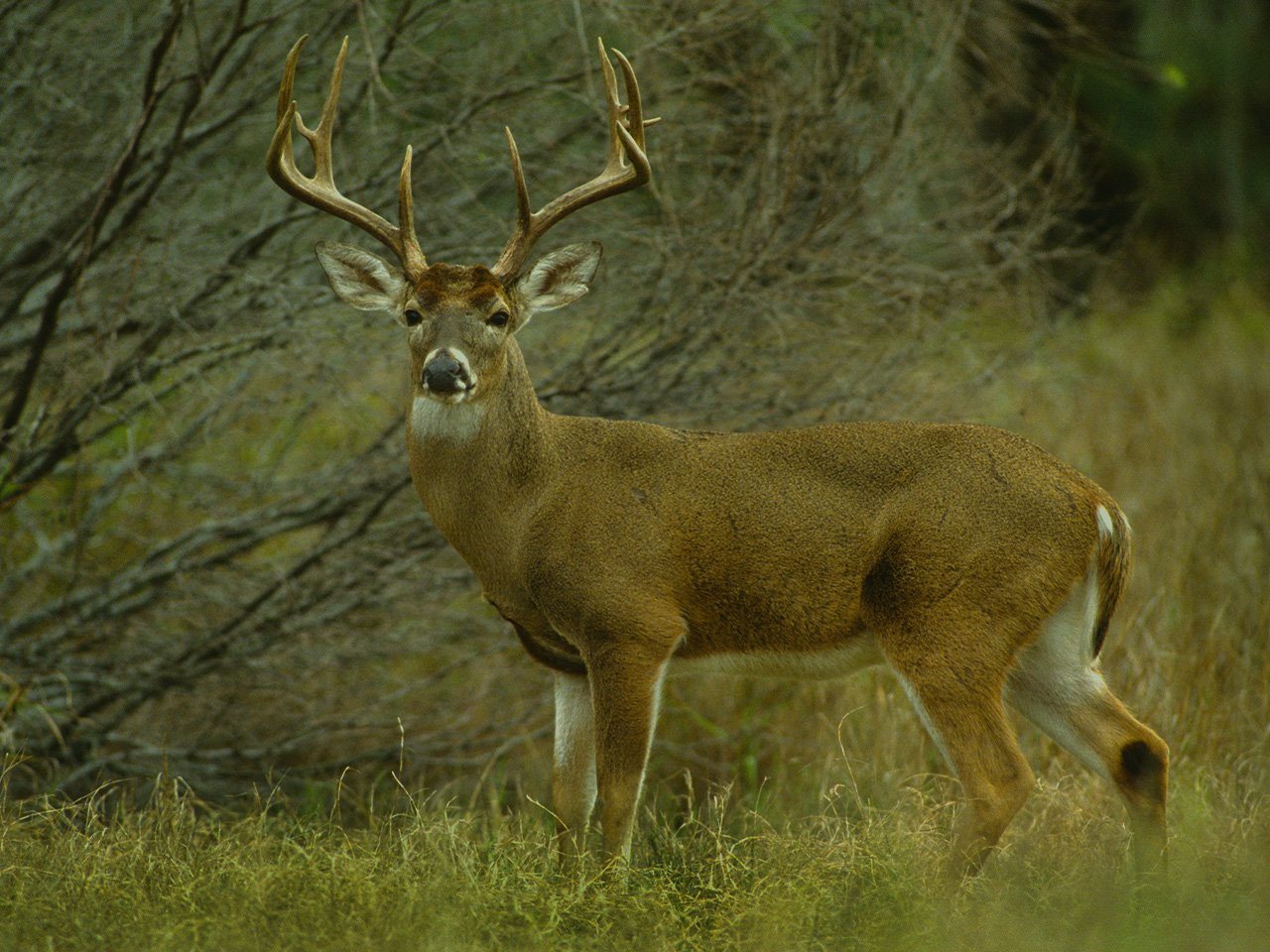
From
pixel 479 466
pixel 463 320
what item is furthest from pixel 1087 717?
pixel 463 320

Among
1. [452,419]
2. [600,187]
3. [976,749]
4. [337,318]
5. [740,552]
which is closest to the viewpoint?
[976,749]

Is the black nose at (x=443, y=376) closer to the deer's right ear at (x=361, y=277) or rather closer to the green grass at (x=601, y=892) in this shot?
the deer's right ear at (x=361, y=277)

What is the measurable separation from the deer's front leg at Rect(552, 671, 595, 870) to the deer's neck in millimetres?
604

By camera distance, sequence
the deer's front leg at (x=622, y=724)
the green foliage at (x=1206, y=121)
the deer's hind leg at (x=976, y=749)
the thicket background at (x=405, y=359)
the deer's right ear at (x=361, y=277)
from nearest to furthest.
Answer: the deer's hind leg at (x=976, y=749), the deer's front leg at (x=622, y=724), the deer's right ear at (x=361, y=277), the thicket background at (x=405, y=359), the green foliage at (x=1206, y=121)

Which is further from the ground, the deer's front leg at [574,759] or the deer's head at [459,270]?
the deer's head at [459,270]

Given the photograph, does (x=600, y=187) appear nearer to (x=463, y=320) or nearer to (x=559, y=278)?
(x=559, y=278)

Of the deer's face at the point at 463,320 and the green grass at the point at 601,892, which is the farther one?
the deer's face at the point at 463,320

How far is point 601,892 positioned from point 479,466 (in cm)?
154

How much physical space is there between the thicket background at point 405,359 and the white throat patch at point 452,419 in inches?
61.6

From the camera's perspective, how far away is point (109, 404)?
247 inches

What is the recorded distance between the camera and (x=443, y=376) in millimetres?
4516

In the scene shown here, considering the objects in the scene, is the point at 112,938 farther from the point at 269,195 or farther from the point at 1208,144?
the point at 1208,144

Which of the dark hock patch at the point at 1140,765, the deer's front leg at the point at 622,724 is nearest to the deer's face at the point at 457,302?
the deer's front leg at the point at 622,724

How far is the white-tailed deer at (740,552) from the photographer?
14.8ft
